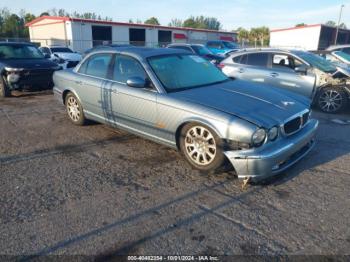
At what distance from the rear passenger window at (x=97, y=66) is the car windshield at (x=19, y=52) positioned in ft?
17.0

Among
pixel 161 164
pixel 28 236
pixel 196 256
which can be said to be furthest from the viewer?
pixel 161 164

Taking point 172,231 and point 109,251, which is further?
point 172,231

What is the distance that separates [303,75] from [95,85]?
4.97 meters

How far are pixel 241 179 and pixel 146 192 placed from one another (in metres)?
1.18

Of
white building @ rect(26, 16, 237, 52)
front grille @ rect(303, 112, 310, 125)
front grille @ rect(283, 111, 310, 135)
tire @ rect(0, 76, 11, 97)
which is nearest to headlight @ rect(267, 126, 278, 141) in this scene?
front grille @ rect(283, 111, 310, 135)

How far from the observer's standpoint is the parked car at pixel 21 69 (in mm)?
8641

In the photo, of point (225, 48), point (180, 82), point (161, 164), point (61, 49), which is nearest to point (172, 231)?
point (161, 164)

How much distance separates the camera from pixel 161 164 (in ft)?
13.9

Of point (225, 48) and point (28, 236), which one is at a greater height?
point (225, 48)

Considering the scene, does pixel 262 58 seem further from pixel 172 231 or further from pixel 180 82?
pixel 172 231

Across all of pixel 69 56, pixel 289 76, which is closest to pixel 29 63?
pixel 289 76

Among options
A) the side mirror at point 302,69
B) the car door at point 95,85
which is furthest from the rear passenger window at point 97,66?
the side mirror at point 302,69

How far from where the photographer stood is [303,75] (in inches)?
279

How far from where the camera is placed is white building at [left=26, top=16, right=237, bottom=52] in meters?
30.2
